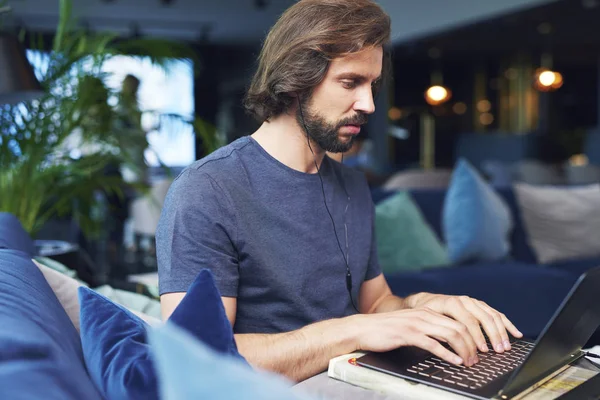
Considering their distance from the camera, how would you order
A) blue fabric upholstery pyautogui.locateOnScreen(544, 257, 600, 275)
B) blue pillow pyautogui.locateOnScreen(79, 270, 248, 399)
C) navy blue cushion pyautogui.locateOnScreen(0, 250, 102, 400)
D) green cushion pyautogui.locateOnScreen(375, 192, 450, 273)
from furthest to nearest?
blue fabric upholstery pyautogui.locateOnScreen(544, 257, 600, 275) → green cushion pyautogui.locateOnScreen(375, 192, 450, 273) → blue pillow pyautogui.locateOnScreen(79, 270, 248, 399) → navy blue cushion pyautogui.locateOnScreen(0, 250, 102, 400)

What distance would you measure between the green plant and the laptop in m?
2.01

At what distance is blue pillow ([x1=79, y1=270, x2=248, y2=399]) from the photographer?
769 mm

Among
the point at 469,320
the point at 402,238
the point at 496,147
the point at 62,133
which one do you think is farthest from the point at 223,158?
the point at 496,147

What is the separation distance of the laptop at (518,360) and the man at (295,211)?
13 centimetres

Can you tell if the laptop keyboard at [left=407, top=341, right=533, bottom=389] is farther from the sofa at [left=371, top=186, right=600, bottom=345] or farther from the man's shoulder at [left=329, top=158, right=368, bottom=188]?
the sofa at [left=371, top=186, right=600, bottom=345]

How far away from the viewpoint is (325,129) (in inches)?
59.0

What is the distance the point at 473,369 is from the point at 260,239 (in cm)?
54

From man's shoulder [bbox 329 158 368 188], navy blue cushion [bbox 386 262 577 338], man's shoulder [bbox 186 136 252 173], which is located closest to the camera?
man's shoulder [bbox 186 136 252 173]

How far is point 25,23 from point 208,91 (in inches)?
150

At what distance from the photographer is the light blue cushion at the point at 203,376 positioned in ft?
1.52

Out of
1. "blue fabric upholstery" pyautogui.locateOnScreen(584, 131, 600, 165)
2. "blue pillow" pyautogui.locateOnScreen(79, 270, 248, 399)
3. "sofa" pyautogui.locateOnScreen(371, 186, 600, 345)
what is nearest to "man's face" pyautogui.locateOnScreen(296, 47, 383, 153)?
"blue pillow" pyautogui.locateOnScreen(79, 270, 248, 399)

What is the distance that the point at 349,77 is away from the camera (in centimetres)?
149

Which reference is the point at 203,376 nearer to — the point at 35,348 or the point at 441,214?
the point at 35,348

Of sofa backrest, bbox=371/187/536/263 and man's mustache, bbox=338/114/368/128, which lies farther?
sofa backrest, bbox=371/187/536/263
